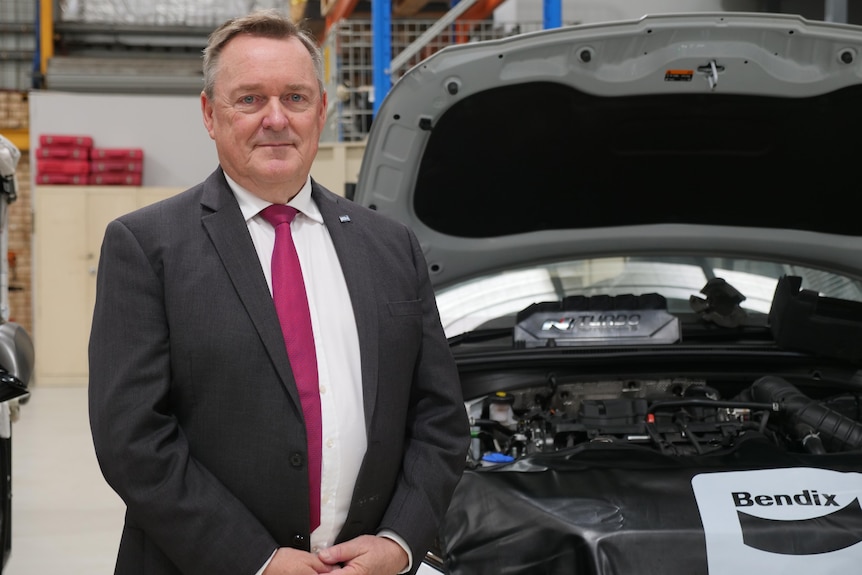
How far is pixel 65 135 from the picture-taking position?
1103 cm

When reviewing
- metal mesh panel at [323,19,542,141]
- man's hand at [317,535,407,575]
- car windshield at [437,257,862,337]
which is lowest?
man's hand at [317,535,407,575]

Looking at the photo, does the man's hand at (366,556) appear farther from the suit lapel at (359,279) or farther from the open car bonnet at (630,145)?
the open car bonnet at (630,145)

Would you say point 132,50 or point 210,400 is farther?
point 132,50

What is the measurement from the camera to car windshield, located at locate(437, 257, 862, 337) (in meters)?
3.09

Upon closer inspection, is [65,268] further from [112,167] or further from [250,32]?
[250,32]

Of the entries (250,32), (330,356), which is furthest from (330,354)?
(250,32)

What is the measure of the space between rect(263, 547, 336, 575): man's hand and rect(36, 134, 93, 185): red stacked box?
9994mm

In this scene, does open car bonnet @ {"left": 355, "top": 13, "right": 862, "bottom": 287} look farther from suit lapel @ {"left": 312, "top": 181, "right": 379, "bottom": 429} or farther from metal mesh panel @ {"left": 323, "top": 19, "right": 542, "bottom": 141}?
metal mesh panel @ {"left": 323, "top": 19, "right": 542, "bottom": 141}

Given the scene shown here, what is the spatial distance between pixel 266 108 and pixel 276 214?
0.57 ft

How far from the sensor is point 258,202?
1589 millimetres

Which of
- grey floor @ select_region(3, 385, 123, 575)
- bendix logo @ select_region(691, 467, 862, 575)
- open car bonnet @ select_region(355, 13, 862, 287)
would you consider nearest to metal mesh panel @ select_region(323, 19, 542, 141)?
grey floor @ select_region(3, 385, 123, 575)

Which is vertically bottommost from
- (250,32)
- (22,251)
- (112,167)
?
(22,251)

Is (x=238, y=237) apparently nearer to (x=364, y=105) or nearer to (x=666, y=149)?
(x=666, y=149)

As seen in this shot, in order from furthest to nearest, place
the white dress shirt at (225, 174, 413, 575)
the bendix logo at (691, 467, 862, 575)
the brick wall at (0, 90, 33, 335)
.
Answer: the brick wall at (0, 90, 33, 335) < the bendix logo at (691, 467, 862, 575) < the white dress shirt at (225, 174, 413, 575)
